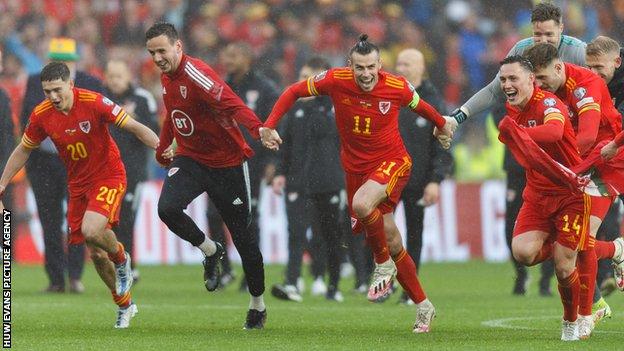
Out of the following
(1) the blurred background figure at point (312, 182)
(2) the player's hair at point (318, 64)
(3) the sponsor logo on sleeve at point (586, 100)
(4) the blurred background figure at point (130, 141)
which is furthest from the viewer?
(4) the blurred background figure at point (130, 141)

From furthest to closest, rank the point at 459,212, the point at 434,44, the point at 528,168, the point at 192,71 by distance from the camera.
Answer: the point at 434,44 → the point at 459,212 → the point at 192,71 → the point at 528,168

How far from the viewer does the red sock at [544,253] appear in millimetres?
10273

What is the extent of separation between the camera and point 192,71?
1116 cm

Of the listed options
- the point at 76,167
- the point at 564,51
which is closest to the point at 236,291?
the point at 76,167

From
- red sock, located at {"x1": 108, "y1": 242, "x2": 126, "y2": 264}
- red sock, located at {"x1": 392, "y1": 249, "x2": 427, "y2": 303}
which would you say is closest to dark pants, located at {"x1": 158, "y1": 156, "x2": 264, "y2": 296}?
red sock, located at {"x1": 108, "y1": 242, "x2": 126, "y2": 264}

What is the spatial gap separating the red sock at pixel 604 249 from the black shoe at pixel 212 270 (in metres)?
3.05

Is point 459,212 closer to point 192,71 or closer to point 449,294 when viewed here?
point 449,294

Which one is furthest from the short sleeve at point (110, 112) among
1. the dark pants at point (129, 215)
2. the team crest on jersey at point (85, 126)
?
the dark pants at point (129, 215)

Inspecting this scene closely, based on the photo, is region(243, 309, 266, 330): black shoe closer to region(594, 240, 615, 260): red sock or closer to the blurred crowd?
region(594, 240, 615, 260): red sock

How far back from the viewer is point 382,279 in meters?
11.3

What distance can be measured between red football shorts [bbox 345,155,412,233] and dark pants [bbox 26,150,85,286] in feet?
17.6

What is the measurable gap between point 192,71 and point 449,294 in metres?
5.67

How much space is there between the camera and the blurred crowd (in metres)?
23.7

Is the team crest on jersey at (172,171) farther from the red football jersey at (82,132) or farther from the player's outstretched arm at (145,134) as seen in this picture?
the red football jersey at (82,132)
